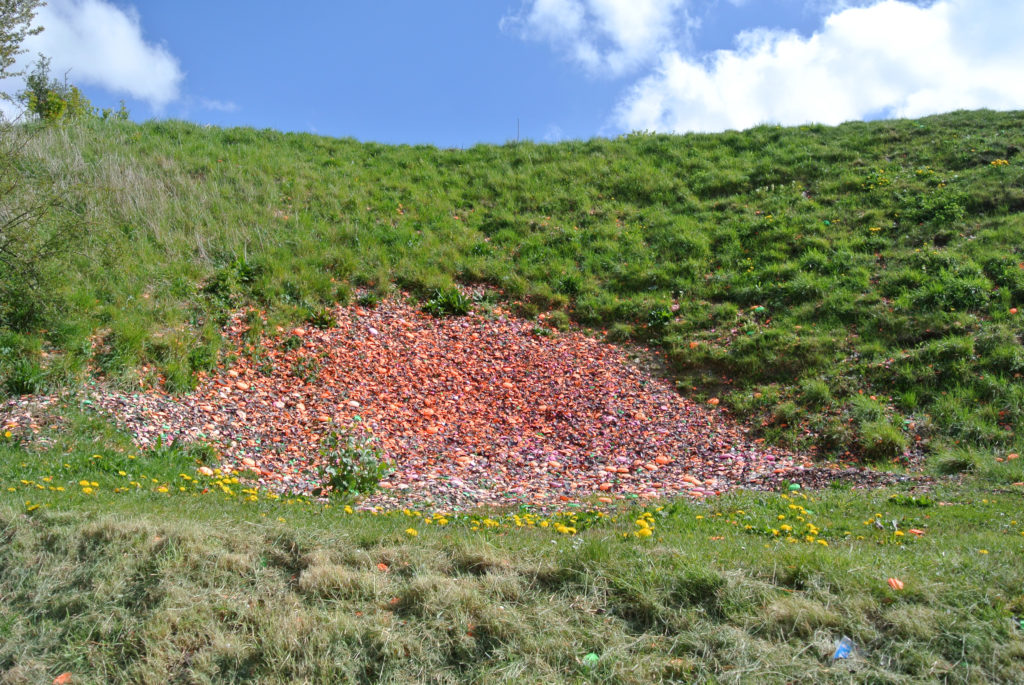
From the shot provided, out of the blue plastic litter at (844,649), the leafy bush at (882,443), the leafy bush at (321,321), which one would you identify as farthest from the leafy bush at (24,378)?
the leafy bush at (882,443)

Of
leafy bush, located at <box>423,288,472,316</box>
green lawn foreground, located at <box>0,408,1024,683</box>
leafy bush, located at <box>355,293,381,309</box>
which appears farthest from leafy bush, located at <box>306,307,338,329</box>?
green lawn foreground, located at <box>0,408,1024,683</box>

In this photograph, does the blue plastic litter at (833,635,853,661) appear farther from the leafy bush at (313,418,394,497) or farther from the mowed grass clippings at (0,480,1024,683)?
the leafy bush at (313,418,394,497)

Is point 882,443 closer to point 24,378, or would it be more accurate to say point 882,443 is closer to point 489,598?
point 489,598

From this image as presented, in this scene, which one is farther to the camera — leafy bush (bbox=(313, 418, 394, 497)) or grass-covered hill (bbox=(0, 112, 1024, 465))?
grass-covered hill (bbox=(0, 112, 1024, 465))

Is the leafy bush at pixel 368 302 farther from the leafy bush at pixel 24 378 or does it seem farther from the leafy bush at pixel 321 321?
the leafy bush at pixel 24 378

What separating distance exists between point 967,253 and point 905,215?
1.75 m

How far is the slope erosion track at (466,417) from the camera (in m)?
6.60

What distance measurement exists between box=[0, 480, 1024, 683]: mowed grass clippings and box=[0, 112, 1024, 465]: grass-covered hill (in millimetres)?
3914

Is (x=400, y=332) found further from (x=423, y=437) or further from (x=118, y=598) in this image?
(x=118, y=598)

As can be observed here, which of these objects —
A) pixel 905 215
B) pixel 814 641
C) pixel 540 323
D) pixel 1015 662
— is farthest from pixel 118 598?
pixel 905 215

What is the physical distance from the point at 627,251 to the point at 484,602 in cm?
972

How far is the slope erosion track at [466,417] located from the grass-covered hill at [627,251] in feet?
1.96

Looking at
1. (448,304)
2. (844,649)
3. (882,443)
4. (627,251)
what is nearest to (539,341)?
(448,304)

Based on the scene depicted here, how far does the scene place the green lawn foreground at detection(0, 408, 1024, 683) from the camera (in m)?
3.06
